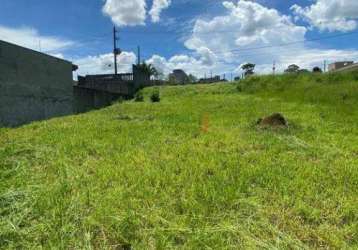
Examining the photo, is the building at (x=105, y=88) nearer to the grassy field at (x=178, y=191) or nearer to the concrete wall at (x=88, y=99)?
the concrete wall at (x=88, y=99)

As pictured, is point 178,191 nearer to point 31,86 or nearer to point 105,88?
point 31,86

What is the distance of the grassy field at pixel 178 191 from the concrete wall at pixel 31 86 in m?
3.52

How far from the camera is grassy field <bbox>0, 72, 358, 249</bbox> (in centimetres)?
233

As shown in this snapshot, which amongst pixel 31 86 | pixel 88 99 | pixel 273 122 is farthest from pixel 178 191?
pixel 88 99

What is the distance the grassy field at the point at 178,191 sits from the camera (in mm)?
2326

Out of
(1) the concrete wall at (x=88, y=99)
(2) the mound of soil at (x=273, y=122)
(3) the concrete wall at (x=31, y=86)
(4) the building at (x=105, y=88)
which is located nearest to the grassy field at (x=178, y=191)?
(2) the mound of soil at (x=273, y=122)

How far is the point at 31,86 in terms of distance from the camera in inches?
397

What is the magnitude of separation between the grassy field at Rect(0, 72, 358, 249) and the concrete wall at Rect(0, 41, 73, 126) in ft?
11.5

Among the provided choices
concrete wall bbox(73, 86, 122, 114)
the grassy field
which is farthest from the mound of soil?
concrete wall bbox(73, 86, 122, 114)

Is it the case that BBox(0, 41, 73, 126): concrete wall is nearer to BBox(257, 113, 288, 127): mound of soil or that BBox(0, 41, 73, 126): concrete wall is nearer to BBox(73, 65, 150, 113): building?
BBox(73, 65, 150, 113): building

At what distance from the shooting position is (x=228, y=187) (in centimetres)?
315

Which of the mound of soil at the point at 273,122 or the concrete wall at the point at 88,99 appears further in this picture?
the concrete wall at the point at 88,99

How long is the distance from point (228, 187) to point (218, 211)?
1.61 feet

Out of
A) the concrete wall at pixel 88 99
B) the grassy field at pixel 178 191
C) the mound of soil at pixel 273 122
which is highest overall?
the concrete wall at pixel 88 99
